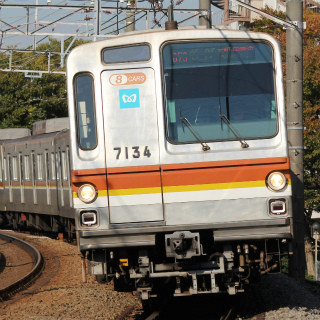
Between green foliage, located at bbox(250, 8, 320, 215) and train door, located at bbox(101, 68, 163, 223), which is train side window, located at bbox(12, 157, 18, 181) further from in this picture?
train door, located at bbox(101, 68, 163, 223)

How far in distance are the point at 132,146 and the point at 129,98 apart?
519 mm

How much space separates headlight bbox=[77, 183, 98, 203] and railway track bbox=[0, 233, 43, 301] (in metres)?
4.30

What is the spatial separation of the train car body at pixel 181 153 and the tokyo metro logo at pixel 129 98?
0.01 m

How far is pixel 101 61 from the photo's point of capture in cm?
841

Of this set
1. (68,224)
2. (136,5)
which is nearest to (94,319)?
(68,224)

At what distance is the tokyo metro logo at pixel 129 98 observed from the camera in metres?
8.34

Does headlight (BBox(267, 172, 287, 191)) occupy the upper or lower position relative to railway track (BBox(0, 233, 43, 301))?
upper

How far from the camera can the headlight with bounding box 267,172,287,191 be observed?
8078 millimetres

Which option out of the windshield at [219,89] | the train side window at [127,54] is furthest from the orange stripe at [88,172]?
the train side window at [127,54]

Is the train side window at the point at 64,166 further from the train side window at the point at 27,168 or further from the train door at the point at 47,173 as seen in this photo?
the train side window at the point at 27,168

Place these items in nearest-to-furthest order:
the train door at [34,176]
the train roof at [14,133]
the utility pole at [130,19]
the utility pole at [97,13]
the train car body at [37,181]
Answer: the train car body at [37,181]
the utility pole at [130,19]
the utility pole at [97,13]
the train door at [34,176]
the train roof at [14,133]

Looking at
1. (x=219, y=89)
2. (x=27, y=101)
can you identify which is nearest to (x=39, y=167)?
(x=219, y=89)

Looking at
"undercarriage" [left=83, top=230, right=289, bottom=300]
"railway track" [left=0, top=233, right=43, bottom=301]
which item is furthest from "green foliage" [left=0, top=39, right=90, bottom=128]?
"undercarriage" [left=83, top=230, right=289, bottom=300]

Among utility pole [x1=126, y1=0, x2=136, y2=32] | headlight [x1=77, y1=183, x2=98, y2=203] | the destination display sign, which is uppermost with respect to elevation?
utility pole [x1=126, y1=0, x2=136, y2=32]
